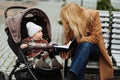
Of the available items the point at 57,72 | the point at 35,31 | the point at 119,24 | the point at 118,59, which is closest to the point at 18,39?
the point at 35,31

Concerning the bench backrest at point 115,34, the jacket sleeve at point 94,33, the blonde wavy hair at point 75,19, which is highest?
the blonde wavy hair at point 75,19

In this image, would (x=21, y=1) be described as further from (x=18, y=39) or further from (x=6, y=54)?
Result: (x=18, y=39)

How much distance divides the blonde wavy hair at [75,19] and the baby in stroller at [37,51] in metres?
0.42

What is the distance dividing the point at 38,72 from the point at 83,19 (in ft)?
3.38

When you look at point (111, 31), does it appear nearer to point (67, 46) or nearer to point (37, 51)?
point (67, 46)

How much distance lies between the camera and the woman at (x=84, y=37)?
18.9 feet

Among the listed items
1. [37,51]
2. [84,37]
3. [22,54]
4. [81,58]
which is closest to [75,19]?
[84,37]

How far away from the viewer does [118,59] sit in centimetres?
625

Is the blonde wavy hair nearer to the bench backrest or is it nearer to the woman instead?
the woman

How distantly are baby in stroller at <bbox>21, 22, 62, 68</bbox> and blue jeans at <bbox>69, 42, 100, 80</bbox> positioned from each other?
0.90 ft

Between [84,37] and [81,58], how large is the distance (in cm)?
34

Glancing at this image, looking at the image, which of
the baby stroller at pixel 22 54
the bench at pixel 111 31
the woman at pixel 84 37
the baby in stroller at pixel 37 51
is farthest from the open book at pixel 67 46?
the bench at pixel 111 31

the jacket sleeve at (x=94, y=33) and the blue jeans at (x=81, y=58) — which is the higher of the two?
the jacket sleeve at (x=94, y=33)

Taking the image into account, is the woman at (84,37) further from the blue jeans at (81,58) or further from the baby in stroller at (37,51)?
the baby in stroller at (37,51)
